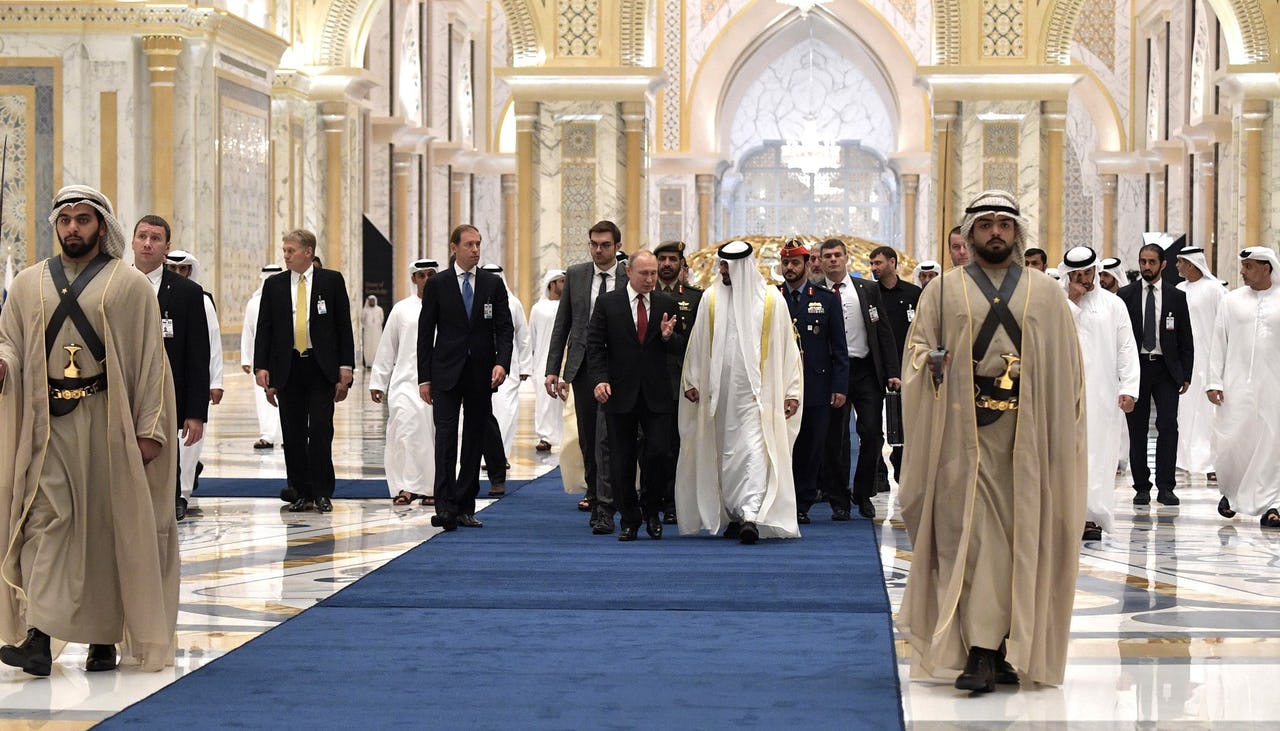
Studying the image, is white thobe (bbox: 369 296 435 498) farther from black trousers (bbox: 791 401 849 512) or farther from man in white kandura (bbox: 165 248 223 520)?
black trousers (bbox: 791 401 849 512)

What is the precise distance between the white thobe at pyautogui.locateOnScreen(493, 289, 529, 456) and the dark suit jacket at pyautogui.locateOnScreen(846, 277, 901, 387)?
183 centimetres

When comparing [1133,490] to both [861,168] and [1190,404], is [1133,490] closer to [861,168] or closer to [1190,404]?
[1190,404]

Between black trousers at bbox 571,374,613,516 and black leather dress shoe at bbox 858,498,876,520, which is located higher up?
black trousers at bbox 571,374,613,516

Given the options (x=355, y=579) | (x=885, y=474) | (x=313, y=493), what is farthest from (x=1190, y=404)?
(x=355, y=579)

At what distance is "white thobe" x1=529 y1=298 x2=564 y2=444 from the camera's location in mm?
11227

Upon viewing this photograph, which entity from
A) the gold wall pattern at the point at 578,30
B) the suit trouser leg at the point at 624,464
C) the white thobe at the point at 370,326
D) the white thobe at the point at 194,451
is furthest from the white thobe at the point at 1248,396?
the white thobe at the point at 370,326

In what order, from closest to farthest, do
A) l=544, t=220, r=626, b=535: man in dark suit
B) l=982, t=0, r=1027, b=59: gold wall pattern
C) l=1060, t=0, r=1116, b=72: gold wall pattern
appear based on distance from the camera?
l=544, t=220, r=626, b=535: man in dark suit, l=982, t=0, r=1027, b=59: gold wall pattern, l=1060, t=0, r=1116, b=72: gold wall pattern

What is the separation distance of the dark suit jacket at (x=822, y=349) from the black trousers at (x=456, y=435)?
1.43 meters

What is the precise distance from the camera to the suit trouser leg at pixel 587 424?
7.51 meters

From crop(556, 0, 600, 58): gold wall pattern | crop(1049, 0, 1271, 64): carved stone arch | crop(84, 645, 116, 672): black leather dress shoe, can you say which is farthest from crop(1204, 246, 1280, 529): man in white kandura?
crop(556, 0, 600, 58): gold wall pattern

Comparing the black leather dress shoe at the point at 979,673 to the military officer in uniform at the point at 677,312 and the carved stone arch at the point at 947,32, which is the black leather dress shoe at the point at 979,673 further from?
the carved stone arch at the point at 947,32

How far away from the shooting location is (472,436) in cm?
721

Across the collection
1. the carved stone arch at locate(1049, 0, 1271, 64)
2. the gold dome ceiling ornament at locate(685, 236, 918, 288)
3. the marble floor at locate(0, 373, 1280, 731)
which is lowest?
the marble floor at locate(0, 373, 1280, 731)

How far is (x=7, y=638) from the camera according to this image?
4.34m
